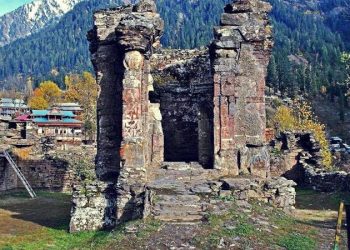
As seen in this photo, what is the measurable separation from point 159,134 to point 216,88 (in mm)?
2580

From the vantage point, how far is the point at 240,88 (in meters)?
16.8

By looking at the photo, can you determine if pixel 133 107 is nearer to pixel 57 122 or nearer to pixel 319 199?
pixel 319 199

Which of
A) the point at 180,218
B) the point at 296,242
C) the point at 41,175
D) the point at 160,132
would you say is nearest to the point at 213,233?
the point at 180,218

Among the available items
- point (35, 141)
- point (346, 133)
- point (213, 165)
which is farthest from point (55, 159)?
point (346, 133)

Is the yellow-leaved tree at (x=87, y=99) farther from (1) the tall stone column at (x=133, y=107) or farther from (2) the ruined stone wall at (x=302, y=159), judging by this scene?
(1) the tall stone column at (x=133, y=107)

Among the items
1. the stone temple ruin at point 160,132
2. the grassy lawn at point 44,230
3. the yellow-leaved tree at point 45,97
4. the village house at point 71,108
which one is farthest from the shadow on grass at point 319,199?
the yellow-leaved tree at point 45,97

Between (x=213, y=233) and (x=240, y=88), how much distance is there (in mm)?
5903

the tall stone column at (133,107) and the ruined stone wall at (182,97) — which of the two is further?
the ruined stone wall at (182,97)

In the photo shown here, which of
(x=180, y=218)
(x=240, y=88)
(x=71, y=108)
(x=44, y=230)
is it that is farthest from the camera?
(x=71, y=108)

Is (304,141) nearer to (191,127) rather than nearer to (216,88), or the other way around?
(191,127)

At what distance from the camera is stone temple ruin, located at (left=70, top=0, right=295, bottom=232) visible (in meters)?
14.9

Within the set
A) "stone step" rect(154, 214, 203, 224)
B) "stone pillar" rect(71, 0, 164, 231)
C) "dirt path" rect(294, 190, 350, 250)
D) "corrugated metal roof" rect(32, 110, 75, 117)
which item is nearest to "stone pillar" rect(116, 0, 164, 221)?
"stone pillar" rect(71, 0, 164, 231)

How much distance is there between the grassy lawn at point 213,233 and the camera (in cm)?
1186

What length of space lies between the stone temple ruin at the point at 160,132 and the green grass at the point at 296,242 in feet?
6.95
